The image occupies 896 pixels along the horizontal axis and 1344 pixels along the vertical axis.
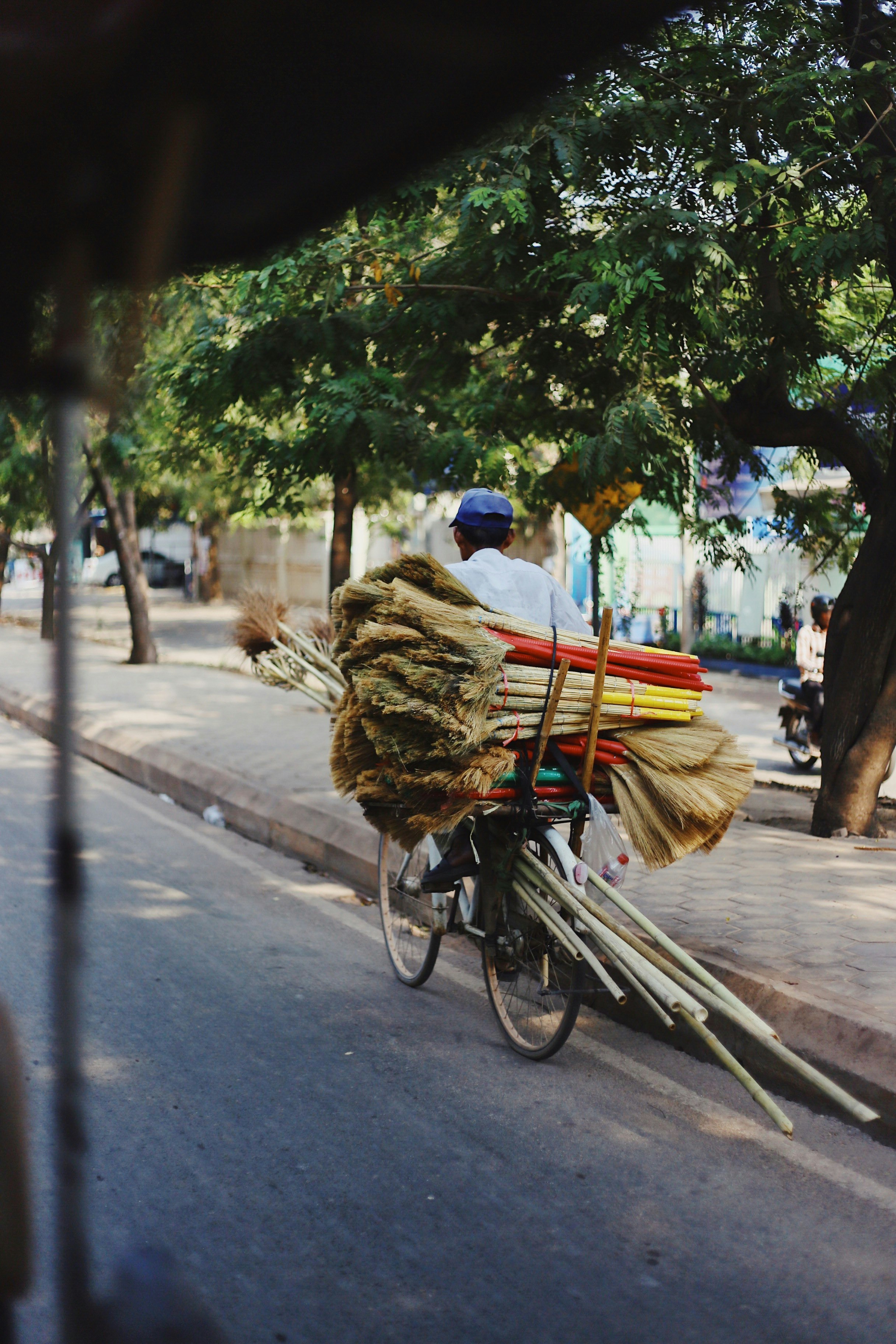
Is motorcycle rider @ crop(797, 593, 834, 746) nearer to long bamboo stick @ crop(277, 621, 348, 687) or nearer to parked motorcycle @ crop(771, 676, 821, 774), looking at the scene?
parked motorcycle @ crop(771, 676, 821, 774)

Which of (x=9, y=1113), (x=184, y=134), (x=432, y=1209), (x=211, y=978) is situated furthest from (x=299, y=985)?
(x=184, y=134)

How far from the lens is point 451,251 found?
7859 millimetres

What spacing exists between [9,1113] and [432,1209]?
5.68ft

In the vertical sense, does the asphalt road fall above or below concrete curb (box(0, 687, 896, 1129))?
below

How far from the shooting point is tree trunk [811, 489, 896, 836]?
7523mm

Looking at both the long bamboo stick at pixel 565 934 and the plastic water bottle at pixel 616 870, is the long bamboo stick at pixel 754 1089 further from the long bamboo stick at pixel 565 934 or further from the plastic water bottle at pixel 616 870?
the plastic water bottle at pixel 616 870

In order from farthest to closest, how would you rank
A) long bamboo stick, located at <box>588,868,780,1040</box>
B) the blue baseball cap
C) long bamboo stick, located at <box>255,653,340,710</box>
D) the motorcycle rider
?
the motorcycle rider
long bamboo stick, located at <box>255,653,340,710</box>
the blue baseball cap
long bamboo stick, located at <box>588,868,780,1040</box>

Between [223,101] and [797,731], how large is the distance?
10882 mm

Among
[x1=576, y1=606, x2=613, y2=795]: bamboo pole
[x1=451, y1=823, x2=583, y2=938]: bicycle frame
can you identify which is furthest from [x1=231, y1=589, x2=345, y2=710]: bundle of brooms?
[x1=576, y1=606, x2=613, y2=795]: bamboo pole

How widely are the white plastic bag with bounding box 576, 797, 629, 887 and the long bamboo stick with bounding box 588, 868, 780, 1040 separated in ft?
0.43

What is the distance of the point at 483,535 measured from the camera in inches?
182

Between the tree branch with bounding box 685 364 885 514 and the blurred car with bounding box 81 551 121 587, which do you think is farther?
the blurred car with bounding box 81 551 121 587

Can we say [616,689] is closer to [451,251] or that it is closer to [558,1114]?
[558,1114]

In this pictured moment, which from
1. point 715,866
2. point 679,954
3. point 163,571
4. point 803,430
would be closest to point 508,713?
point 679,954
